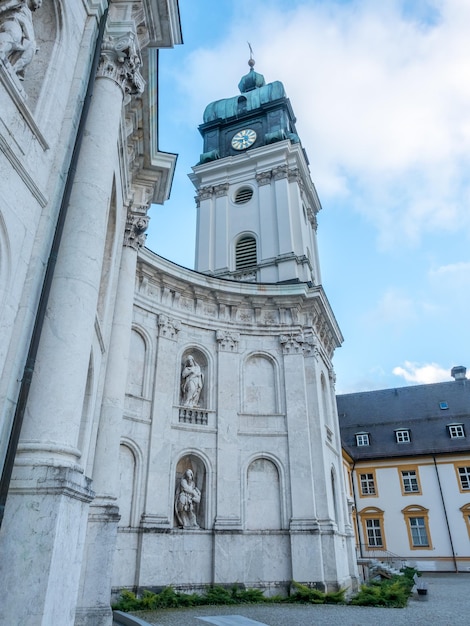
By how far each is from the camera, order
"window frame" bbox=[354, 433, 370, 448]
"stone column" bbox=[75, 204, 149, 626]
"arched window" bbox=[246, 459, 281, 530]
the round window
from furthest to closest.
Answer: "window frame" bbox=[354, 433, 370, 448], the round window, "arched window" bbox=[246, 459, 281, 530], "stone column" bbox=[75, 204, 149, 626]

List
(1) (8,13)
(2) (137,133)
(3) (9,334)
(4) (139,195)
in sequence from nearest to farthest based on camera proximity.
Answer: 1. (3) (9,334)
2. (1) (8,13)
3. (2) (137,133)
4. (4) (139,195)

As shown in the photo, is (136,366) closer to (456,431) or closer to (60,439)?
(60,439)

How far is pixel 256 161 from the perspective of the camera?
2994cm

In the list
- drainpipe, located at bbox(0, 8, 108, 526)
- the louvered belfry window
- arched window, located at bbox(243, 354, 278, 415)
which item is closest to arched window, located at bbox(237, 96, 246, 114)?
the louvered belfry window

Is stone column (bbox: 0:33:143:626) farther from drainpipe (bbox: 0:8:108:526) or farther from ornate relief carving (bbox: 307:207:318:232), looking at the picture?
ornate relief carving (bbox: 307:207:318:232)

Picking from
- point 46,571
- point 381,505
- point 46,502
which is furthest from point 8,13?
point 381,505

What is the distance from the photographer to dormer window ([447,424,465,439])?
119 feet

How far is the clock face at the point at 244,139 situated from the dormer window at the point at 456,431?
25428 mm

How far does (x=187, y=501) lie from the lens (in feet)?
56.2

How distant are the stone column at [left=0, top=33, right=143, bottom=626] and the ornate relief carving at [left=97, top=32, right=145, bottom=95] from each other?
124 centimetres

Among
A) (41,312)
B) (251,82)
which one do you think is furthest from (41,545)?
(251,82)

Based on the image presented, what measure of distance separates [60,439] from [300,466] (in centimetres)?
1478

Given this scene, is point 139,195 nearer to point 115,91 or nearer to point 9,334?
point 115,91

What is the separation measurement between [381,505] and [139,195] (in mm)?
30745
